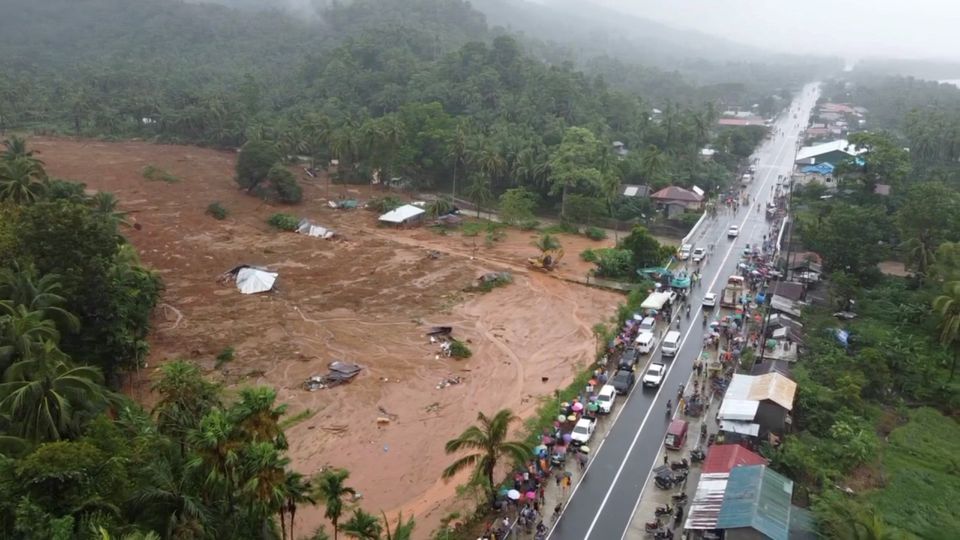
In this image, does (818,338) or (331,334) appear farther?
(331,334)

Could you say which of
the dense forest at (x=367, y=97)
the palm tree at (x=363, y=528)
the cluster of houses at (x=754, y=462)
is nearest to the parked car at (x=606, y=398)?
the cluster of houses at (x=754, y=462)

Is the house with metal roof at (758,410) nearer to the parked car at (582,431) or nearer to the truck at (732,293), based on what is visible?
the parked car at (582,431)

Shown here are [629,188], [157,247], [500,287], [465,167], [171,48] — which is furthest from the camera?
[171,48]

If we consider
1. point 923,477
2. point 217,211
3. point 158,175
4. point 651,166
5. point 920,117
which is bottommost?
point 158,175

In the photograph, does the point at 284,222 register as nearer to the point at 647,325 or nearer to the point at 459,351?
the point at 459,351

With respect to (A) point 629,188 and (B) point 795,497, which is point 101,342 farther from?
(A) point 629,188

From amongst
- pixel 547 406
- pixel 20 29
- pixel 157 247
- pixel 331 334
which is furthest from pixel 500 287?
pixel 20 29

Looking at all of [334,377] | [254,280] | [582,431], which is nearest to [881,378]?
[582,431]
